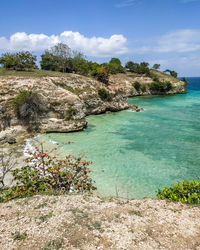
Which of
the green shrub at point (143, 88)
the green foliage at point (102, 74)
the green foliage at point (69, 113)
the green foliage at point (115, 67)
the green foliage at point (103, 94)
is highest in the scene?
the green foliage at point (115, 67)

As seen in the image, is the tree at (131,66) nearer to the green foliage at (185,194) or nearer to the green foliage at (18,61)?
the green foliage at (18,61)

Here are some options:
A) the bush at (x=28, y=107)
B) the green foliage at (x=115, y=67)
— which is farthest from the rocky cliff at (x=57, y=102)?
the green foliage at (x=115, y=67)

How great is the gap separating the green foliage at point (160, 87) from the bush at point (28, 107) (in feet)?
252

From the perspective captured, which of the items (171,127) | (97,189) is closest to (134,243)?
(97,189)

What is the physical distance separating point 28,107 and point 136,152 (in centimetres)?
2106

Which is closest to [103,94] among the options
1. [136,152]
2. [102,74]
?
[102,74]

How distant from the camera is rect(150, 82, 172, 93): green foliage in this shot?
3620 inches

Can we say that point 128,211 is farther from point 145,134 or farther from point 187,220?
point 145,134

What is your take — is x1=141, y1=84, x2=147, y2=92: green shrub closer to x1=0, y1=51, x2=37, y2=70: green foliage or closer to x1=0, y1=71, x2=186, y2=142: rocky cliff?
x1=0, y1=71, x2=186, y2=142: rocky cliff

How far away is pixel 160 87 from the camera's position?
9269cm

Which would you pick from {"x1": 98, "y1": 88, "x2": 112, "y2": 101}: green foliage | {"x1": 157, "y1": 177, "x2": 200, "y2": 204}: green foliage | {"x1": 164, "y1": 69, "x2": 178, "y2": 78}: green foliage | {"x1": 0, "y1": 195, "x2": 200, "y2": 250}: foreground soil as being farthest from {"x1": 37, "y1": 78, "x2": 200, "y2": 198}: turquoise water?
{"x1": 164, "y1": 69, "x2": 178, "y2": 78}: green foliage

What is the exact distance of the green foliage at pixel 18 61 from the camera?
152 feet

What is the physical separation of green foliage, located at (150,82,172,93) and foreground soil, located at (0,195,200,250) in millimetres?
89696

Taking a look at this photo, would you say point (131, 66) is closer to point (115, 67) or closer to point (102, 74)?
point (115, 67)
